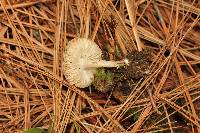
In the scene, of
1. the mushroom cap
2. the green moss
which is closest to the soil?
the green moss

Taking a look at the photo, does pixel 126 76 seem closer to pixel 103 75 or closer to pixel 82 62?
pixel 103 75

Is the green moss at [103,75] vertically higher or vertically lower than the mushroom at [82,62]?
lower

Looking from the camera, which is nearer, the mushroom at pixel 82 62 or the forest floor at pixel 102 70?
the mushroom at pixel 82 62

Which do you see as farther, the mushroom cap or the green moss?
the green moss

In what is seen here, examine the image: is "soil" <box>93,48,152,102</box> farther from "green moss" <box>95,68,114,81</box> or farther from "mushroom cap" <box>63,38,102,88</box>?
"mushroom cap" <box>63,38,102,88</box>

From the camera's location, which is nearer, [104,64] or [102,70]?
[104,64]

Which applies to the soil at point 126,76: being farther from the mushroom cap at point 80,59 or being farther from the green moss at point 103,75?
the mushroom cap at point 80,59

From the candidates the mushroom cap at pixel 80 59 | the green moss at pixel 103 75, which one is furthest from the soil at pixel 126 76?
the mushroom cap at pixel 80 59

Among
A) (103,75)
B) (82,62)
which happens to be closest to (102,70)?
(103,75)
